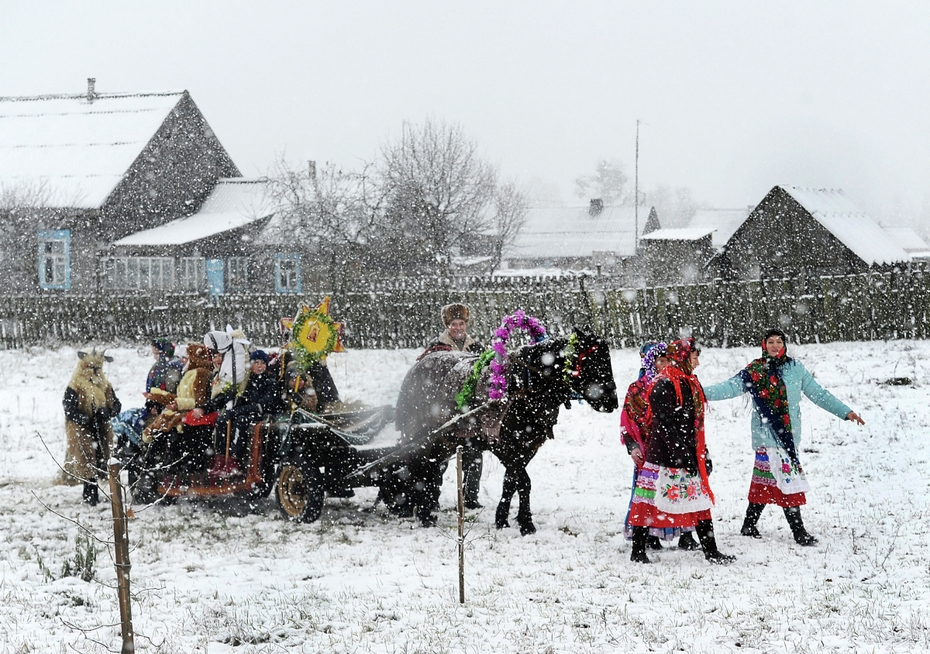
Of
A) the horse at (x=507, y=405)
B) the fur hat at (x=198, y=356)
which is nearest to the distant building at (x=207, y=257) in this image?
the fur hat at (x=198, y=356)

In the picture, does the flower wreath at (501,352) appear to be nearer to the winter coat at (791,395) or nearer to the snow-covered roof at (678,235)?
the winter coat at (791,395)

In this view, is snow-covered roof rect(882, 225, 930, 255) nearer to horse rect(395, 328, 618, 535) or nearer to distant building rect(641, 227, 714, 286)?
distant building rect(641, 227, 714, 286)

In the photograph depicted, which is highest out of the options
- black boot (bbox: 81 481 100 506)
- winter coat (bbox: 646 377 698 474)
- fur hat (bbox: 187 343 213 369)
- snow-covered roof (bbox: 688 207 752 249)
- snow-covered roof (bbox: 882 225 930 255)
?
snow-covered roof (bbox: 688 207 752 249)

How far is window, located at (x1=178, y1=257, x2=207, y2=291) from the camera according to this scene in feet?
100

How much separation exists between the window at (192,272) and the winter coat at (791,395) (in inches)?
1000

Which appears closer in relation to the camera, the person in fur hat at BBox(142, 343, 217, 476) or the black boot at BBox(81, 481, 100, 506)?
the person in fur hat at BBox(142, 343, 217, 476)

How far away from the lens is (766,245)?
23.3m

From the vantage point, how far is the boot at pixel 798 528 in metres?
6.95

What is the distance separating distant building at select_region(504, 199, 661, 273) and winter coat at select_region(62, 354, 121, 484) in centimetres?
4063

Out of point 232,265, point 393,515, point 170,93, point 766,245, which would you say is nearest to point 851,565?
point 393,515

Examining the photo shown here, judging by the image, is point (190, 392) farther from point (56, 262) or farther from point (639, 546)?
point (56, 262)

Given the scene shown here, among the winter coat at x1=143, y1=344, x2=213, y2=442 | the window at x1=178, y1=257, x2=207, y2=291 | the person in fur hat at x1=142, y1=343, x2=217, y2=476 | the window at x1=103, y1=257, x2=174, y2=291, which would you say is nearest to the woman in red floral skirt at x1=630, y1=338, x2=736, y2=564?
the person in fur hat at x1=142, y1=343, x2=217, y2=476

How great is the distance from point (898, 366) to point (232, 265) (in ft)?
79.2

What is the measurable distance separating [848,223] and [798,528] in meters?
17.6
